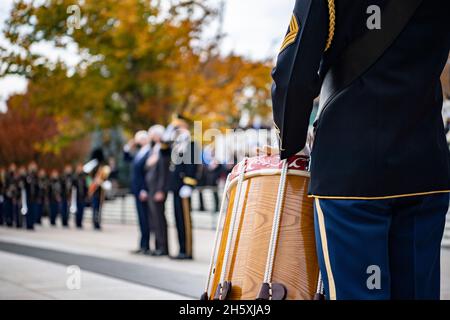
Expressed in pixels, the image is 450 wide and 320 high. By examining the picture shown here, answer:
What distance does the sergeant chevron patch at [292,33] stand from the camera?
8.54 feet

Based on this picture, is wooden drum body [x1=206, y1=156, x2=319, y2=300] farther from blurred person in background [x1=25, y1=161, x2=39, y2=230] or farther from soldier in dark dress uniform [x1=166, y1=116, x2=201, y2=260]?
blurred person in background [x1=25, y1=161, x2=39, y2=230]

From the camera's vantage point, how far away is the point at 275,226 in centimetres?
288

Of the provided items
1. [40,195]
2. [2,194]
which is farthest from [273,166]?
[2,194]

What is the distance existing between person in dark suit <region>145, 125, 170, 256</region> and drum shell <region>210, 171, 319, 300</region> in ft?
26.8

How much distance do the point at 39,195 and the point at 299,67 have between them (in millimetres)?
21024

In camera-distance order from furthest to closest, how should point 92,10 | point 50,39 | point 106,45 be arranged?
point 106,45 → point 92,10 → point 50,39

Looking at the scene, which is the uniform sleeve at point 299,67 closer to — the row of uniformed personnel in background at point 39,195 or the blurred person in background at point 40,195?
the row of uniformed personnel in background at point 39,195

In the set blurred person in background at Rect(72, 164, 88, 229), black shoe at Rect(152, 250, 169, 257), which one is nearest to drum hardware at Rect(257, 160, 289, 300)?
black shoe at Rect(152, 250, 169, 257)

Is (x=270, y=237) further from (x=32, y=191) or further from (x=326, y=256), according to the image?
(x=32, y=191)

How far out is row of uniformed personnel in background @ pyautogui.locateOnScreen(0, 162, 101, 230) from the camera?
22.3m

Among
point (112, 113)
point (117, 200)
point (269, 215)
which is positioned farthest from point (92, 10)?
point (269, 215)

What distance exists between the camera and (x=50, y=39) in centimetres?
1541
